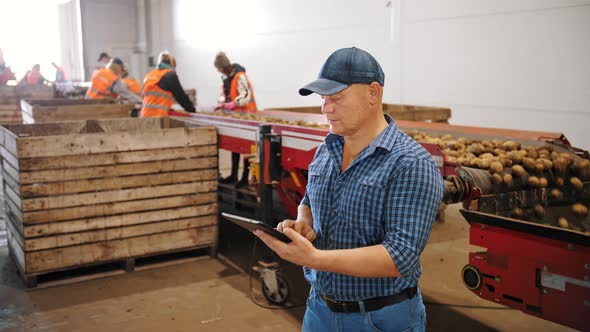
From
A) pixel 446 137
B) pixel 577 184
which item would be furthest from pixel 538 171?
pixel 446 137

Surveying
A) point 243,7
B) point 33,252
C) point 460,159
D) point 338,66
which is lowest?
point 33,252

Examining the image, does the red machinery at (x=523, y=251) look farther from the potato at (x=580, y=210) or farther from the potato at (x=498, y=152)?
the potato at (x=498, y=152)

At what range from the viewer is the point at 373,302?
193cm

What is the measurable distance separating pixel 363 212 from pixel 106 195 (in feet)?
12.1

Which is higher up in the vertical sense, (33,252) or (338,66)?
(338,66)

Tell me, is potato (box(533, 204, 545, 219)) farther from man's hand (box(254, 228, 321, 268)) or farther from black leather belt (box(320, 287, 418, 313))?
man's hand (box(254, 228, 321, 268))

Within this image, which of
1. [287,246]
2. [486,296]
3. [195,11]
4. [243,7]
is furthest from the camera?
[195,11]

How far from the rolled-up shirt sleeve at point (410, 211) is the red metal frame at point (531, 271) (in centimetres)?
153

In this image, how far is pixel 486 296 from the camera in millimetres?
3434

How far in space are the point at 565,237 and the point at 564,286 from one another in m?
0.25

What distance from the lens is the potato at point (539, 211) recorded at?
3.59 meters

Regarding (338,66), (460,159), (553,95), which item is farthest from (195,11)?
(338,66)

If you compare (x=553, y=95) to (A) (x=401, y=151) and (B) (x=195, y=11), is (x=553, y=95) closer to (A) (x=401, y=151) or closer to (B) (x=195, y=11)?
(A) (x=401, y=151)

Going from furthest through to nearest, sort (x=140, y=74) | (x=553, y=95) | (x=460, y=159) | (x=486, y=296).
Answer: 1. (x=140, y=74)
2. (x=553, y=95)
3. (x=460, y=159)
4. (x=486, y=296)
